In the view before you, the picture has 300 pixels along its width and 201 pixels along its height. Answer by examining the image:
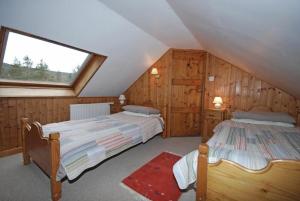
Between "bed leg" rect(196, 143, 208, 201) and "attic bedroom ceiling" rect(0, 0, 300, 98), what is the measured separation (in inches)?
39.3

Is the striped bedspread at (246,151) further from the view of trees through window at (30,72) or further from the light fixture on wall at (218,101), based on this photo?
the view of trees through window at (30,72)

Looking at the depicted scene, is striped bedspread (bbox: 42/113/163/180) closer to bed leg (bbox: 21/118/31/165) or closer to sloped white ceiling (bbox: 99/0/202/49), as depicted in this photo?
bed leg (bbox: 21/118/31/165)

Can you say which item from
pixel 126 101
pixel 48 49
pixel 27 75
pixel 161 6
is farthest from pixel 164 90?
pixel 27 75

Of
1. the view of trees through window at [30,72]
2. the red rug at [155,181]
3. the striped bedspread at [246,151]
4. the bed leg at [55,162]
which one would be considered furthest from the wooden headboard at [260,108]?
the view of trees through window at [30,72]

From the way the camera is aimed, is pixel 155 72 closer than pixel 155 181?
No

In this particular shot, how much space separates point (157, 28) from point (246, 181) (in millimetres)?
2410

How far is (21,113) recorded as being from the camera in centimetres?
266

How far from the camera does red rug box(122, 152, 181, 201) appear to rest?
173 centimetres

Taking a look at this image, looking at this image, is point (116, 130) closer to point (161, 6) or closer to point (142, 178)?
point (142, 178)

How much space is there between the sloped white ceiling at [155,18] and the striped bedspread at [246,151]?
5.67 ft

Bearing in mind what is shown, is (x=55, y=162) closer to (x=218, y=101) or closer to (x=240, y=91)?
(x=218, y=101)

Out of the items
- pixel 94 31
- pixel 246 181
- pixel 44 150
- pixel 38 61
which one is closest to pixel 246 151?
pixel 246 181

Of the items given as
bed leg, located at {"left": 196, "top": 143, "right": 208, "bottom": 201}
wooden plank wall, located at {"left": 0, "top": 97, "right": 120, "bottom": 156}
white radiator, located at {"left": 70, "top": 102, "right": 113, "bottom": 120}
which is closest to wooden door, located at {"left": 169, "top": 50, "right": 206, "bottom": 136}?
white radiator, located at {"left": 70, "top": 102, "right": 113, "bottom": 120}

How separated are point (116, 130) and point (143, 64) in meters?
1.98
